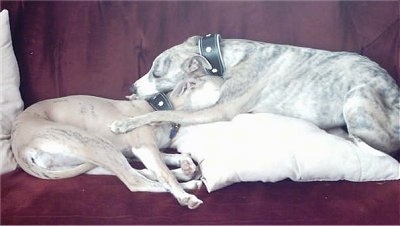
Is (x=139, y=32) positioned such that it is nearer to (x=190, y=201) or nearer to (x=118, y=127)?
(x=118, y=127)

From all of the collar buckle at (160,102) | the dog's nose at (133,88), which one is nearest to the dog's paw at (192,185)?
the collar buckle at (160,102)

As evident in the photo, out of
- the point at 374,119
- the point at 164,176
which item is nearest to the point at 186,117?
the point at 164,176

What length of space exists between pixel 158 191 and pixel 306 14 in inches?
41.5

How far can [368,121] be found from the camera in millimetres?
2018

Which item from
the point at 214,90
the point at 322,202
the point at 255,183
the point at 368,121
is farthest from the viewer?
the point at 214,90

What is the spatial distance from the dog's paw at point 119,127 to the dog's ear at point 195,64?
366mm

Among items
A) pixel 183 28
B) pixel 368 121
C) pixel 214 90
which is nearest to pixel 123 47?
pixel 183 28

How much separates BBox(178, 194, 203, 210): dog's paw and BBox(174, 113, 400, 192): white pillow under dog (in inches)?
2.9

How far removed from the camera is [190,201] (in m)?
1.70

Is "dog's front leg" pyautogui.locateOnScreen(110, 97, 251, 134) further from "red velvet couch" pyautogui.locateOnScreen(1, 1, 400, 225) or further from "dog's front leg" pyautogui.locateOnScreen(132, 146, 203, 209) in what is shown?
"red velvet couch" pyautogui.locateOnScreen(1, 1, 400, 225)

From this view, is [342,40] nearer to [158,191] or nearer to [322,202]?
[322,202]

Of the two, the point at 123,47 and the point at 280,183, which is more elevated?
the point at 123,47

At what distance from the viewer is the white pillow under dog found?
70.5 inches

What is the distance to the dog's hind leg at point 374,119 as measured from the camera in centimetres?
201
